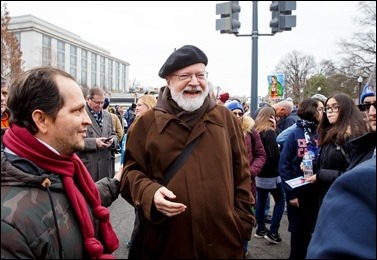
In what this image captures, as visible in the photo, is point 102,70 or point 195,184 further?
point 102,70

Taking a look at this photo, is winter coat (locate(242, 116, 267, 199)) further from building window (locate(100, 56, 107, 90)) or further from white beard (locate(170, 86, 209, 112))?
building window (locate(100, 56, 107, 90))

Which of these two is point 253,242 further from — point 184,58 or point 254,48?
point 254,48

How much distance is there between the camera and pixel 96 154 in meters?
4.40

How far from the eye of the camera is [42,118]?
4.61 feet

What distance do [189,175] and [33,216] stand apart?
101 cm

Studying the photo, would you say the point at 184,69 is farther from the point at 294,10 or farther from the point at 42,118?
the point at 294,10

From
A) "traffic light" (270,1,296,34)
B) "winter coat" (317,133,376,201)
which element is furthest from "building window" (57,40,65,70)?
"winter coat" (317,133,376,201)

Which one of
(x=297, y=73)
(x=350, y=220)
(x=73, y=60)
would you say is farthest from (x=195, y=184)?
(x=73, y=60)

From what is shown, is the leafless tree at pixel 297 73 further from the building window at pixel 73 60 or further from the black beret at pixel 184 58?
the black beret at pixel 184 58

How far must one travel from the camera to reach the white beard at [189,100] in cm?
224

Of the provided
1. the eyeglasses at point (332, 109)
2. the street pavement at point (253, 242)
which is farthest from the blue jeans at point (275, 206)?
the eyeglasses at point (332, 109)

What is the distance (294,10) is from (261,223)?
4332 mm

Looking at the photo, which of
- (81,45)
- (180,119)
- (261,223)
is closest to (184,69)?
(180,119)

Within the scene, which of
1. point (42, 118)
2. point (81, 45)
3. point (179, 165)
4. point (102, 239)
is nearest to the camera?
point (42, 118)
